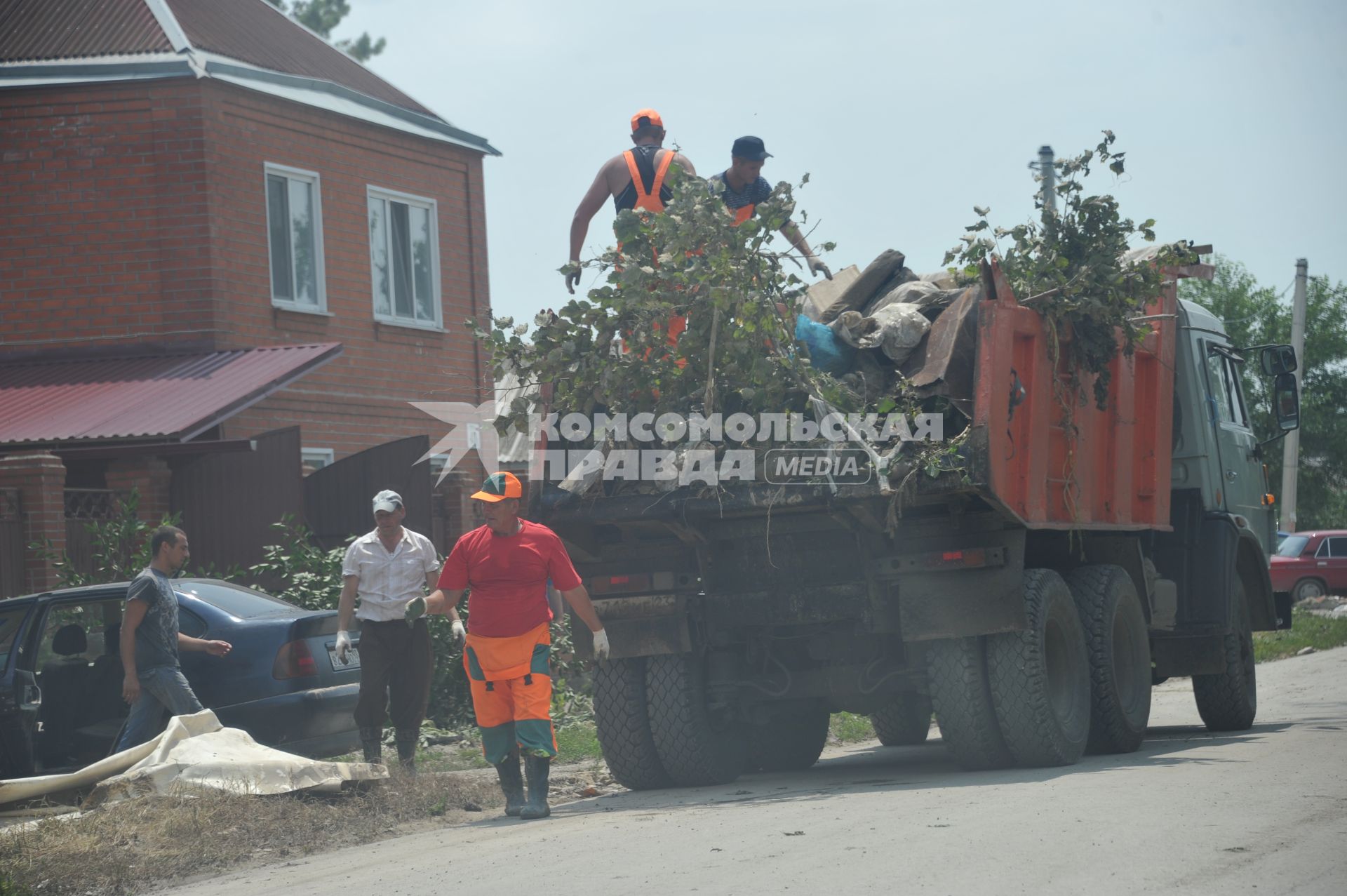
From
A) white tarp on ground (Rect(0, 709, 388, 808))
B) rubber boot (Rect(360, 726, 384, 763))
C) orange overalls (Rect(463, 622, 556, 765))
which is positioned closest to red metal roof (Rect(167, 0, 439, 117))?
rubber boot (Rect(360, 726, 384, 763))

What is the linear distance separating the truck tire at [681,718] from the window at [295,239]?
10456mm

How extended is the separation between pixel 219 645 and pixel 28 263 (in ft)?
32.9

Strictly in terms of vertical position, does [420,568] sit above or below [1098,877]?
above

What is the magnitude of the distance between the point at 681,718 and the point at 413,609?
1.81m

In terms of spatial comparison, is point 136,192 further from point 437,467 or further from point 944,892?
point 944,892

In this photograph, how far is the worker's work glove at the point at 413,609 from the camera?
31.0ft

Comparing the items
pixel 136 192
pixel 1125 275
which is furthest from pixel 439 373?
pixel 1125 275

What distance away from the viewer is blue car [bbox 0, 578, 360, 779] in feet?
30.2

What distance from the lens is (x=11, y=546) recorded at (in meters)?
12.4

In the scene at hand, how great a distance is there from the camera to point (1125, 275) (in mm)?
9250

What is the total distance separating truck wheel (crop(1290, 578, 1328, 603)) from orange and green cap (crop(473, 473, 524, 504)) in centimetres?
3008

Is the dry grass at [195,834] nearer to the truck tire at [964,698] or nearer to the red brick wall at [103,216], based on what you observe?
the truck tire at [964,698]

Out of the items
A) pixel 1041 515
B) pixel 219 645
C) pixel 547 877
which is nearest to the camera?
pixel 547 877

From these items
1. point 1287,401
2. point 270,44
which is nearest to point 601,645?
point 1287,401
